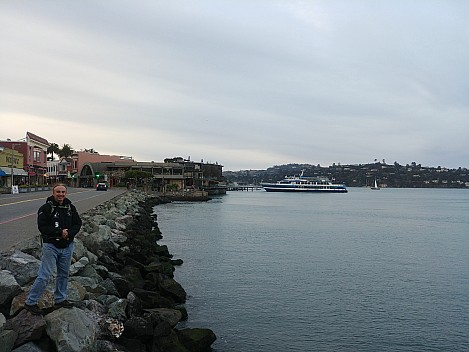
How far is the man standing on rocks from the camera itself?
7.54 meters

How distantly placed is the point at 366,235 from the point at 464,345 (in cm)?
2503

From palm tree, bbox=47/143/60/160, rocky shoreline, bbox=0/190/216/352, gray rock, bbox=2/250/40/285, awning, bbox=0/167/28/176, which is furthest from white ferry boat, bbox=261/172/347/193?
gray rock, bbox=2/250/40/285

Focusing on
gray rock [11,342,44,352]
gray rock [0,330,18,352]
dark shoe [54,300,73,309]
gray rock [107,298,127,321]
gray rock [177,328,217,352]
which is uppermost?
dark shoe [54,300,73,309]

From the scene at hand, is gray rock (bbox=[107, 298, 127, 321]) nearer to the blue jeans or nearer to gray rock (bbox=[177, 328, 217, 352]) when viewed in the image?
gray rock (bbox=[177, 328, 217, 352])

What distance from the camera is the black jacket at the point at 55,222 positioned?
7.51 metres

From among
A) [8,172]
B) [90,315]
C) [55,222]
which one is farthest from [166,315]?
[8,172]

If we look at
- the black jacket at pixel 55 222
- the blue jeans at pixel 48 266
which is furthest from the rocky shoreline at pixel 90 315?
the black jacket at pixel 55 222

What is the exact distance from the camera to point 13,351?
7027mm

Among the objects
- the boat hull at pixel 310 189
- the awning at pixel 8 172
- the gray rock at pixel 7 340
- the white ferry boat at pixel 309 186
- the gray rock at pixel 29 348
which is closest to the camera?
the gray rock at pixel 7 340

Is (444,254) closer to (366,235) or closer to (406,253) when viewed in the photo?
(406,253)

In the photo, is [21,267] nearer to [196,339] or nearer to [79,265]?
[79,265]

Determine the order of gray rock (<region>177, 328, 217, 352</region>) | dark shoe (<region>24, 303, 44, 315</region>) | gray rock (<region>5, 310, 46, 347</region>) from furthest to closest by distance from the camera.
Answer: gray rock (<region>177, 328, 217, 352</region>) → dark shoe (<region>24, 303, 44, 315</region>) → gray rock (<region>5, 310, 46, 347</region>)

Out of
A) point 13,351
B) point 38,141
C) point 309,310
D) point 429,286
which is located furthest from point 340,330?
point 38,141

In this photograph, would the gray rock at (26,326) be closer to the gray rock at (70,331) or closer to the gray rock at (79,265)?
the gray rock at (70,331)
